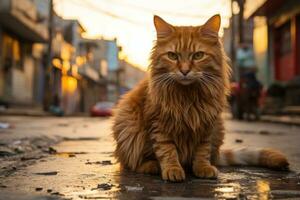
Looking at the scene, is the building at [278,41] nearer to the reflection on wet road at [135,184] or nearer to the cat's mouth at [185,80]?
the reflection on wet road at [135,184]

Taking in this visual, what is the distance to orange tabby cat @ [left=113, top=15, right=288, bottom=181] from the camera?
11.4ft

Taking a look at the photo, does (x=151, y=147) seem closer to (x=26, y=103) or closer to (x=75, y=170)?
(x=75, y=170)

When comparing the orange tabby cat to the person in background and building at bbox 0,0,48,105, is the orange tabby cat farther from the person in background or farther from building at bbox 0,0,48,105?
building at bbox 0,0,48,105

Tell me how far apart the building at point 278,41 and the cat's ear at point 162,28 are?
12.8 m

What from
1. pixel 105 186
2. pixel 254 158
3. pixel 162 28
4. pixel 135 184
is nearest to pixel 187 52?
pixel 162 28

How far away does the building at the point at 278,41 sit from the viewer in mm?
17906

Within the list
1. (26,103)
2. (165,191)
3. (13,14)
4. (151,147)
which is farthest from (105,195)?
(26,103)

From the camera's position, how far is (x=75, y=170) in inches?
149

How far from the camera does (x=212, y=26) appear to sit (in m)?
3.71

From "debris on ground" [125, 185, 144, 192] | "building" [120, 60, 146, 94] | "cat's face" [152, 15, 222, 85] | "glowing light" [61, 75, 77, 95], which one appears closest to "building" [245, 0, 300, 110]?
"cat's face" [152, 15, 222, 85]

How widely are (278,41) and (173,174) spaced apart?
1899cm

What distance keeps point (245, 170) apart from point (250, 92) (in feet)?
39.2

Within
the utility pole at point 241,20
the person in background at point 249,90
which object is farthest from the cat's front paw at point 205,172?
the utility pole at point 241,20

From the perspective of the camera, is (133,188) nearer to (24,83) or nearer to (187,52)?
(187,52)
